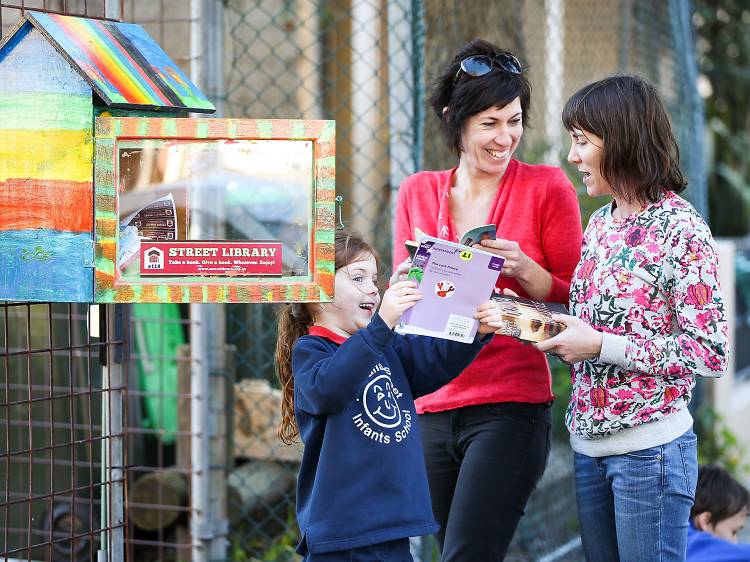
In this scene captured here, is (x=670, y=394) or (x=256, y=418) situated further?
(x=256, y=418)

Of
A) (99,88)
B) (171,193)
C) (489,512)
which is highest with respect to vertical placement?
(99,88)

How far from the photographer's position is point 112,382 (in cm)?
261

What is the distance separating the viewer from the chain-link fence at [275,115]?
396 centimetres

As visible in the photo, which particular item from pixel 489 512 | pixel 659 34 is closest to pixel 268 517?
pixel 489 512

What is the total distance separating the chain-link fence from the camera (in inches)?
156

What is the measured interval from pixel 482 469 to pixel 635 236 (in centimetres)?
78

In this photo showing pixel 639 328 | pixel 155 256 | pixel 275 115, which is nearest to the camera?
pixel 155 256

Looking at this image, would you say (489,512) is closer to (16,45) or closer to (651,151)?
(651,151)

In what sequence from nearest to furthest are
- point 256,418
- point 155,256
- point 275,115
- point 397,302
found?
point 155,256 → point 397,302 → point 256,418 → point 275,115

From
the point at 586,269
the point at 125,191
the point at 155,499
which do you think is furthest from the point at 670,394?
the point at 155,499

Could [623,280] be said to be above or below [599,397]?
above

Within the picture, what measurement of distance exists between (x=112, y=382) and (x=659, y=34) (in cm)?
554

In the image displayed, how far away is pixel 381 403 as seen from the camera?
244 centimetres

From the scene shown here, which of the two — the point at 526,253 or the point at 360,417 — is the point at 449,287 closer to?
the point at 360,417
